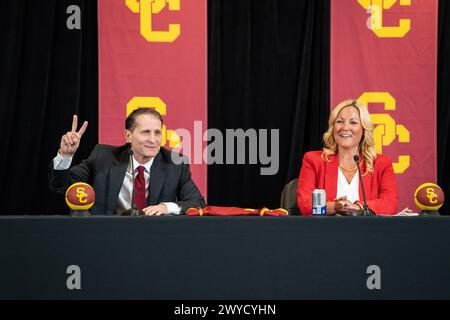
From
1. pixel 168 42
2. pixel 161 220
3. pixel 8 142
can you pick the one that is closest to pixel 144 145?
pixel 161 220

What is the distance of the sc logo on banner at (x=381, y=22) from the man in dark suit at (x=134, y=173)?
192cm

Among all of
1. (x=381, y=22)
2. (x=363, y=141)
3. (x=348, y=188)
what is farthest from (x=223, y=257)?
(x=381, y=22)

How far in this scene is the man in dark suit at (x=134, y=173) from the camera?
120 inches

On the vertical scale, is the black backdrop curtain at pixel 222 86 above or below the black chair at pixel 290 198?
above

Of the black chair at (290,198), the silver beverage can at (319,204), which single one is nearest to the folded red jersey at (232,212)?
the silver beverage can at (319,204)

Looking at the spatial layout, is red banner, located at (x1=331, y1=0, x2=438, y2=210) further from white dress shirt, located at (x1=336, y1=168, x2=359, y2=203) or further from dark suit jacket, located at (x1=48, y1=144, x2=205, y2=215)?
dark suit jacket, located at (x1=48, y1=144, x2=205, y2=215)

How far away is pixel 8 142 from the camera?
435 centimetres

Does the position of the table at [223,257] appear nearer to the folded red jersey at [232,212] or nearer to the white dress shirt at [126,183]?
the folded red jersey at [232,212]

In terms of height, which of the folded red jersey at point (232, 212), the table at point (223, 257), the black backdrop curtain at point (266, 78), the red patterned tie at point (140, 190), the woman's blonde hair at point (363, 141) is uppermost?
the black backdrop curtain at point (266, 78)

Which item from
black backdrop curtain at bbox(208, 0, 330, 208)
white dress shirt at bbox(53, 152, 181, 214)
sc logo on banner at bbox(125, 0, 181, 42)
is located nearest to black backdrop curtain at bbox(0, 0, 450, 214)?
black backdrop curtain at bbox(208, 0, 330, 208)

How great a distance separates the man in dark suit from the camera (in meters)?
3.04

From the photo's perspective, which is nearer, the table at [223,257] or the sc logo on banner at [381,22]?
the table at [223,257]

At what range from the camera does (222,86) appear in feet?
14.7
